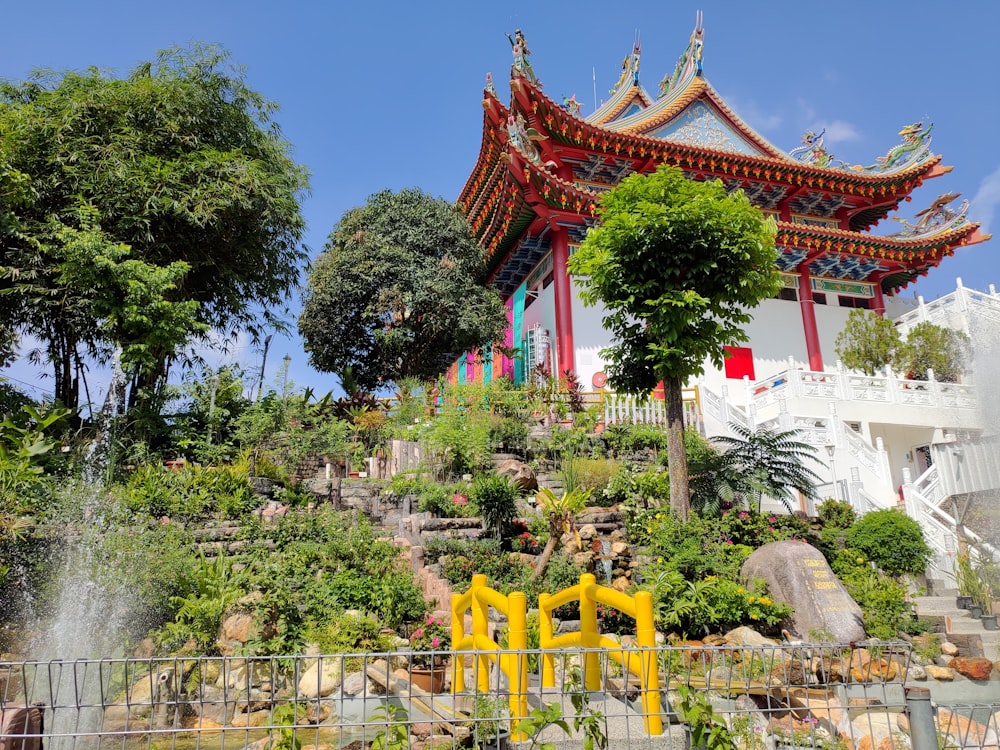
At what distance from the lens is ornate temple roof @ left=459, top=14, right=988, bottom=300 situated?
18078mm

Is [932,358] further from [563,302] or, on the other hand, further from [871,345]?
[563,302]

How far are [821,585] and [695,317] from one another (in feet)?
12.2

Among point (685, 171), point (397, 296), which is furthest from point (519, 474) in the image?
point (685, 171)

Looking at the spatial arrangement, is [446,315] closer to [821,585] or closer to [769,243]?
[769,243]

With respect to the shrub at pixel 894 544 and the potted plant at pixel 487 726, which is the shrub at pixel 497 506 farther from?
the potted plant at pixel 487 726

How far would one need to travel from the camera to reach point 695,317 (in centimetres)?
944

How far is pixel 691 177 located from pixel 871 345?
23.1 ft

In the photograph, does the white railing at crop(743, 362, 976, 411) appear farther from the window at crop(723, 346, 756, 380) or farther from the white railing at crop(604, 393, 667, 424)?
the window at crop(723, 346, 756, 380)

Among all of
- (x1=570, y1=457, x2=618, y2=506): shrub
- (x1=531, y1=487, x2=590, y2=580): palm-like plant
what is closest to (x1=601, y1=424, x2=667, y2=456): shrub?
(x1=570, y1=457, x2=618, y2=506): shrub

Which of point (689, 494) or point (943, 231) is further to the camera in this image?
point (943, 231)

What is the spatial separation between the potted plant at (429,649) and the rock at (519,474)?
376cm

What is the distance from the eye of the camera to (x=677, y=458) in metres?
9.47

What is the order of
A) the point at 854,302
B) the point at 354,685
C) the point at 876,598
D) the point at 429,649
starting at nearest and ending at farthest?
the point at 354,685, the point at 429,649, the point at 876,598, the point at 854,302

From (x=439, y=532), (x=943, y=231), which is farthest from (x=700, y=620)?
(x=943, y=231)
